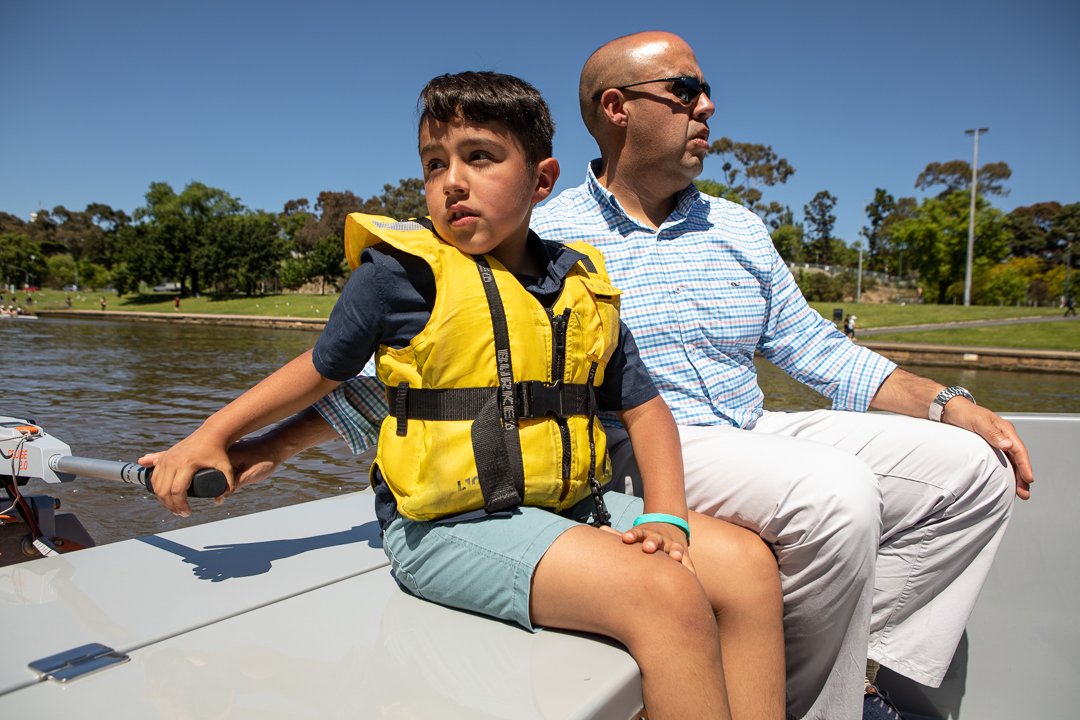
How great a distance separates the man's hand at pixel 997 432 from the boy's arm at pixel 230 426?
1648 mm

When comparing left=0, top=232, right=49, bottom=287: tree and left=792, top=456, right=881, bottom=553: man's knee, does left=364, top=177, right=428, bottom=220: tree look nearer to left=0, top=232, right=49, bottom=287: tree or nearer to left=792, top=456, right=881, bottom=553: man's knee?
left=0, top=232, right=49, bottom=287: tree

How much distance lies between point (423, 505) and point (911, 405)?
5.29 ft

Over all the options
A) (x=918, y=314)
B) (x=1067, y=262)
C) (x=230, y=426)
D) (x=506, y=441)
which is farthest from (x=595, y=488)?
(x=1067, y=262)

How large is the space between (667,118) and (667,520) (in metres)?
1.21

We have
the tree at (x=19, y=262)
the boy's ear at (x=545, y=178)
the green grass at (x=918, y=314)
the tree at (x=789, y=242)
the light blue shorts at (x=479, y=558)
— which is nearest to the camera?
the light blue shorts at (x=479, y=558)

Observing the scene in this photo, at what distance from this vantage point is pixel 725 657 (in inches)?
53.6

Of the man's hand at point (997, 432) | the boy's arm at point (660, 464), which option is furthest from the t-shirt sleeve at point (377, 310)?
the man's hand at point (997, 432)

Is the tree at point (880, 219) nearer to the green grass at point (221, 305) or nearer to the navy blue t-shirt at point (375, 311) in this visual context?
the green grass at point (221, 305)

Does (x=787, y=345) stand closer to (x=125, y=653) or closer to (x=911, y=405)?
(x=911, y=405)

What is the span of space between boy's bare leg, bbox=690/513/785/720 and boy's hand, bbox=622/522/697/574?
10 centimetres

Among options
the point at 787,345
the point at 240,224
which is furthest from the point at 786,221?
the point at 787,345

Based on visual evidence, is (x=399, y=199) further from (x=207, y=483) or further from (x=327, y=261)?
(x=207, y=483)

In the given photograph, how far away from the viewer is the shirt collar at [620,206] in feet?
7.22

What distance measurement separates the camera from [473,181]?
1.42 m
